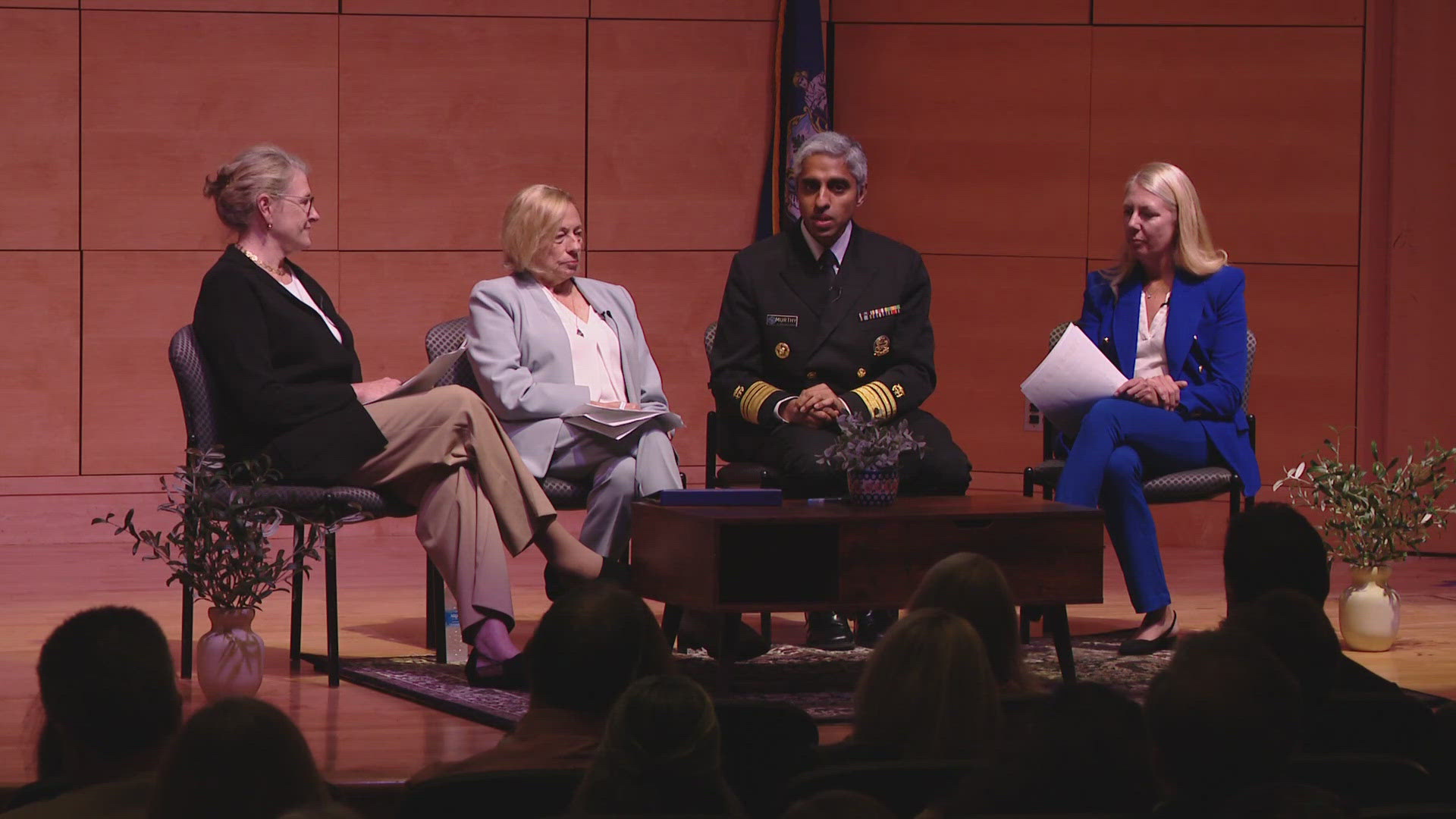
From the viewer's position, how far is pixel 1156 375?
4613mm

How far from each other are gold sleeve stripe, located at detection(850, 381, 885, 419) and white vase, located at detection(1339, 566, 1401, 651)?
1197 millimetres

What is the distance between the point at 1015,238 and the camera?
634cm

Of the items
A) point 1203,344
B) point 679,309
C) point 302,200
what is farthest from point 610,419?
point 679,309

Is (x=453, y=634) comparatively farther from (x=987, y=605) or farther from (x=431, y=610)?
(x=987, y=605)

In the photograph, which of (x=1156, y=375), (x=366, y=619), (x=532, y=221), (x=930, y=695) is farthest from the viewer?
(x=366, y=619)

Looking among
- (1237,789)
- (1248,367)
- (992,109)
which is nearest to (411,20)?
(992,109)

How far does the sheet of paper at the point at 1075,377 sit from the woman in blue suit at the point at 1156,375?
5cm

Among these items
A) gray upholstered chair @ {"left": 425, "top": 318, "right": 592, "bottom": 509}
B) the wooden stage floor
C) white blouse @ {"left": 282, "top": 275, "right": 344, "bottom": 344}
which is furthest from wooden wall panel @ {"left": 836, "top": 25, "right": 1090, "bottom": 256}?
white blouse @ {"left": 282, "top": 275, "right": 344, "bottom": 344}

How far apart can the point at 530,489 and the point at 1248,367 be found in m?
1.97

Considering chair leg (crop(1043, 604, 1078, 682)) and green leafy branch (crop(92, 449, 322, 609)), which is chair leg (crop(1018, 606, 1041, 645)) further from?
green leafy branch (crop(92, 449, 322, 609))

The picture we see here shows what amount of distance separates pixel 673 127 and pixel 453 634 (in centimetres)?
264

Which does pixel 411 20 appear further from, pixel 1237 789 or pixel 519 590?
pixel 1237 789

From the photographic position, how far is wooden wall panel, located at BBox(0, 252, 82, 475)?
6.06 meters

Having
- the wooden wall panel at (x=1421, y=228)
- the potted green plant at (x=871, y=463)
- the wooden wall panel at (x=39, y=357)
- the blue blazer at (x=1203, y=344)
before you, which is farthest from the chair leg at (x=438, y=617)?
the wooden wall panel at (x=1421, y=228)
